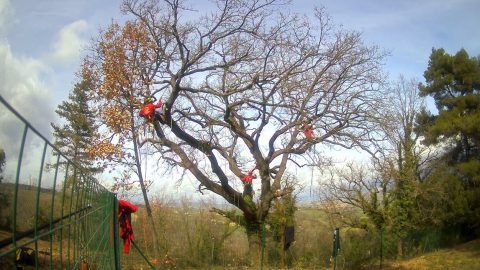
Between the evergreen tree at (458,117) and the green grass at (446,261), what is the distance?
6.93ft

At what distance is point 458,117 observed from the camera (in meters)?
23.5

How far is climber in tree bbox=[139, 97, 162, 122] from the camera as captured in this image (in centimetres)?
1253

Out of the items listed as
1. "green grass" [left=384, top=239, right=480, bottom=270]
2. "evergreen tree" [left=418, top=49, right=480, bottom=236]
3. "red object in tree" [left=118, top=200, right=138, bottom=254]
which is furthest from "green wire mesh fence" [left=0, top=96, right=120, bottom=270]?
"evergreen tree" [left=418, top=49, right=480, bottom=236]

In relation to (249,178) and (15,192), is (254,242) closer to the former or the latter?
(249,178)

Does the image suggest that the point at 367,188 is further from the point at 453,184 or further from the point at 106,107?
the point at 106,107

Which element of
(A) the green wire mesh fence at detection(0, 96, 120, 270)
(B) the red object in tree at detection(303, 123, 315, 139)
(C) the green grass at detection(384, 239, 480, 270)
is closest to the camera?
(A) the green wire mesh fence at detection(0, 96, 120, 270)

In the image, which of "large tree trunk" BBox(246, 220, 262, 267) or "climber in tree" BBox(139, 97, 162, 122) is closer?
"climber in tree" BBox(139, 97, 162, 122)

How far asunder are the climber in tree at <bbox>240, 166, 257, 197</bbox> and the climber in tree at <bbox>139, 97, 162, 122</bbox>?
4531mm

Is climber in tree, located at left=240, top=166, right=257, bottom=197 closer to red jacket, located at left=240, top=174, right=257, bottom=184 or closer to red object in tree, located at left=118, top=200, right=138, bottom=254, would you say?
red jacket, located at left=240, top=174, right=257, bottom=184

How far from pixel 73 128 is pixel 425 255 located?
19.3 metres

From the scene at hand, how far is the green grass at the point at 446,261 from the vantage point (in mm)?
17562

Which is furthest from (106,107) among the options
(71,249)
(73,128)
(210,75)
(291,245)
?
(73,128)

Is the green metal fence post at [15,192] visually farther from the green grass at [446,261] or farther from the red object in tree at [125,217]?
the green grass at [446,261]

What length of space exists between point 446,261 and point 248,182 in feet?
32.3
